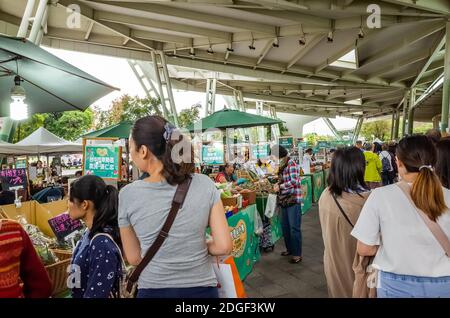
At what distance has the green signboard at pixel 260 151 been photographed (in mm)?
10195

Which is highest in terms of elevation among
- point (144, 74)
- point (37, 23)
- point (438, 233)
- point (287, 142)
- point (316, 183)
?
point (144, 74)

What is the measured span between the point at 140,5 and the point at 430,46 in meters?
11.5

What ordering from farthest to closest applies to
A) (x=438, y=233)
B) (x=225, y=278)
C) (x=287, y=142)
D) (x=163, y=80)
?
(x=163, y=80), (x=287, y=142), (x=225, y=278), (x=438, y=233)

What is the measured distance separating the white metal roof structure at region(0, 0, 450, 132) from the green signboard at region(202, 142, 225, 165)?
3.65 m

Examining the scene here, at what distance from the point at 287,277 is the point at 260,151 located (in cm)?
651

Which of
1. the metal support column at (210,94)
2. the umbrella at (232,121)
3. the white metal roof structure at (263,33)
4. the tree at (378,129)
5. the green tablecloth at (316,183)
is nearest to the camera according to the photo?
the umbrella at (232,121)

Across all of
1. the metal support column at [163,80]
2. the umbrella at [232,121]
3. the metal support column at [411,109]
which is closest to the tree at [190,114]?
the metal support column at [163,80]

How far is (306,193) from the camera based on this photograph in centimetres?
866

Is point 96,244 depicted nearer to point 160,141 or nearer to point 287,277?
point 160,141

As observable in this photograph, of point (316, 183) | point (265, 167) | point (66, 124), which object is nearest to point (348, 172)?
point (265, 167)

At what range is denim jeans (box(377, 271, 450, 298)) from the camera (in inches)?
62.9

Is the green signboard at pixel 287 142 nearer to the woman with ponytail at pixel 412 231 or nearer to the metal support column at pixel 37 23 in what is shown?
the metal support column at pixel 37 23

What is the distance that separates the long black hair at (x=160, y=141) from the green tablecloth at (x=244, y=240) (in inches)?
98.8

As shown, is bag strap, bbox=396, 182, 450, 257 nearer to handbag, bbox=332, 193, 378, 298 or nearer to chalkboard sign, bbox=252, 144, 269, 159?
handbag, bbox=332, 193, 378, 298
